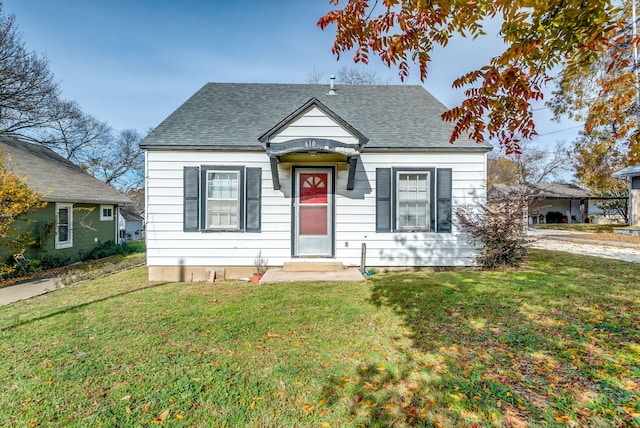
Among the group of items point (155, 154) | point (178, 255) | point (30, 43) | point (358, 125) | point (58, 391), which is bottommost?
point (58, 391)

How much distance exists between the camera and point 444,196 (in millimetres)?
7340

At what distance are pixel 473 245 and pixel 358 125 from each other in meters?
4.43

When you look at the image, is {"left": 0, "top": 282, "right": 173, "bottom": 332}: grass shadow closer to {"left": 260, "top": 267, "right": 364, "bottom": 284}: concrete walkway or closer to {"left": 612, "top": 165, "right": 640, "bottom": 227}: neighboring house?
{"left": 260, "top": 267, "right": 364, "bottom": 284}: concrete walkway

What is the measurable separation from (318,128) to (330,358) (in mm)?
5156

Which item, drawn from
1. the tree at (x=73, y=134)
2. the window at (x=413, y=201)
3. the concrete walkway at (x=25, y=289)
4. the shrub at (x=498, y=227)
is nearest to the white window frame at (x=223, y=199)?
the concrete walkway at (x=25, y=289)

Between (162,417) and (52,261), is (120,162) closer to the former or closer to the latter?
(52,261)

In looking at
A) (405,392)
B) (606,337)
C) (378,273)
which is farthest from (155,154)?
(606,337)

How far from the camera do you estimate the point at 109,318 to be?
455 cm

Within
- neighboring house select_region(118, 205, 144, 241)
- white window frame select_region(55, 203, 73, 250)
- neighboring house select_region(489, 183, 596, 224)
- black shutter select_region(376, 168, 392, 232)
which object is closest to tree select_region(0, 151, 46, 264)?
white window frame select_region(55, 203, 73, 250)

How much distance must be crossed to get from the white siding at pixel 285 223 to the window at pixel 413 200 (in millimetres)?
163

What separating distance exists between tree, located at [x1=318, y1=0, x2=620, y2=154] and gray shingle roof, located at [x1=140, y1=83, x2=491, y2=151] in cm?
413

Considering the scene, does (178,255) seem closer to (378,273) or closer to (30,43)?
(378,273)

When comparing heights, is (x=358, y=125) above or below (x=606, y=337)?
above

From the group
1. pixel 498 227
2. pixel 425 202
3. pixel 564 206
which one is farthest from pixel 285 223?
pixel 564 206
